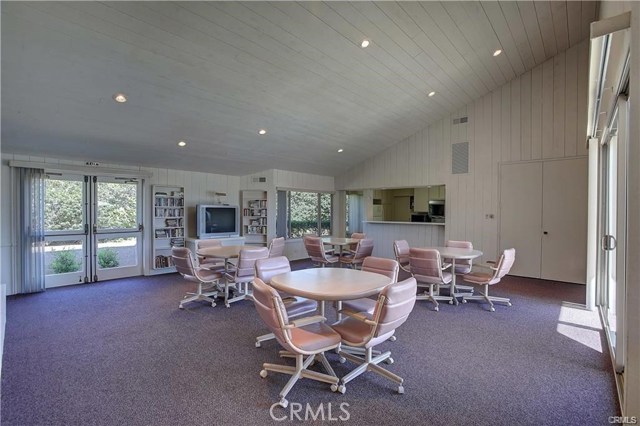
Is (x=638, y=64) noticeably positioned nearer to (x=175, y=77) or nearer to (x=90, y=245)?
(x=175, y=77)

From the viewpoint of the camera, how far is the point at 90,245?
6.02m

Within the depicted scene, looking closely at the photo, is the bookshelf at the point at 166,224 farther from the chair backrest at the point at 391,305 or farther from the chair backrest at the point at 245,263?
the chair backrest at the point at 391,305

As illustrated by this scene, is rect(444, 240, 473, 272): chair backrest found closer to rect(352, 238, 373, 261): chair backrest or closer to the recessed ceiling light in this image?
rect(352, 238, 373, 261): chair backrest

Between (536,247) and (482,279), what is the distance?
2734mm

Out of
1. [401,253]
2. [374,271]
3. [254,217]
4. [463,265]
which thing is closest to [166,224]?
[254,217]

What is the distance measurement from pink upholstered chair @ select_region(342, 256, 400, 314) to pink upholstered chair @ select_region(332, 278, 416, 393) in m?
0.28

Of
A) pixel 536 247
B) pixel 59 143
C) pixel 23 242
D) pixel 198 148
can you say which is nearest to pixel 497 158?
pixel 536 247

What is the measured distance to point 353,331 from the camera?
2455 mm

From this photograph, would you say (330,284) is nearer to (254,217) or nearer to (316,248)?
(316,248)

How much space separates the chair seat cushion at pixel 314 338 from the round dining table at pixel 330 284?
0.24m

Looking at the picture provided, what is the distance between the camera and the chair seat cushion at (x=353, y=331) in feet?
7.57

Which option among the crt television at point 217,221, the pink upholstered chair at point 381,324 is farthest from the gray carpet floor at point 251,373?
the crt television at point 217,221

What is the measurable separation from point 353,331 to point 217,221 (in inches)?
228

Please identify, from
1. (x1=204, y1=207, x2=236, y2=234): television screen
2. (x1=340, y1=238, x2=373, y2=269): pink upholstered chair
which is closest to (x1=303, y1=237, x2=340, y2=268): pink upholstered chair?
(x1=340, y1=238, x2=373, y2=269): pink upholstered chair
